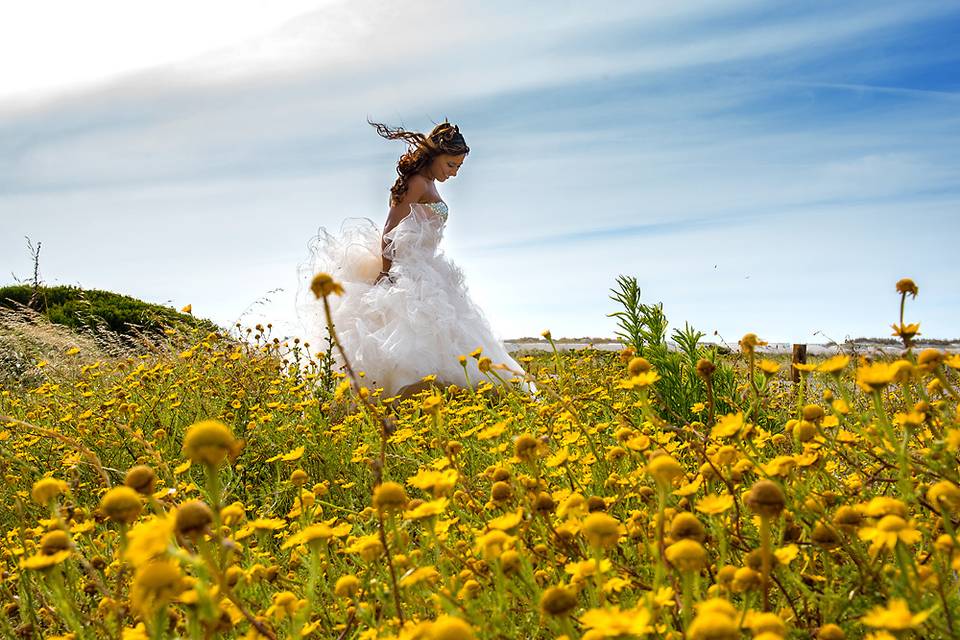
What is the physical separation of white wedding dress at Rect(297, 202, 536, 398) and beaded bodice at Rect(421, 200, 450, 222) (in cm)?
1

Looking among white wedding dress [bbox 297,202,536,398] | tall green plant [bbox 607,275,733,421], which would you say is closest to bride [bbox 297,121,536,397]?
white wedding dress [bbox 297,202,536,398]

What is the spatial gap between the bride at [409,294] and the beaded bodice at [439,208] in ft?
0.04

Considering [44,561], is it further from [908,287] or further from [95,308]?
[95,308]

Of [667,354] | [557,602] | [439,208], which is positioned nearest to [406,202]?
[439,208]

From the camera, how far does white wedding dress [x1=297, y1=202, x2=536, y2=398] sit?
6.21 metres

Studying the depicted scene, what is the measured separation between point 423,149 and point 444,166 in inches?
10.3

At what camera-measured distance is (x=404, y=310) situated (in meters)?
6.43

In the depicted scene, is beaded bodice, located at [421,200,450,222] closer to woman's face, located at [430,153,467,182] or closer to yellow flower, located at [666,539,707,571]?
woman's face, located at [430,153,467,182]

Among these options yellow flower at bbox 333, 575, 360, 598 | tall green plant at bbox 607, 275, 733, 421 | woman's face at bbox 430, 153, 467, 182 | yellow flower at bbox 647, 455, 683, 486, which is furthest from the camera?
woman's face at bbox 430, 153, 467, 182

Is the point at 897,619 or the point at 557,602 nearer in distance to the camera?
the point at 897,619

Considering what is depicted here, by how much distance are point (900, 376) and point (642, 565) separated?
0.69m

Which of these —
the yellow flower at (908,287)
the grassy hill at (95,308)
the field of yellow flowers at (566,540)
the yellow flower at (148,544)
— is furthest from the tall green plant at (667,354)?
the grassy hill at (95,308)

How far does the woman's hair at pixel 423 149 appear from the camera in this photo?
24.8ft

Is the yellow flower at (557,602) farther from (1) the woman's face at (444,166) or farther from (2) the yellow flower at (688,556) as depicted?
(1) the woman's face at (444,166)
